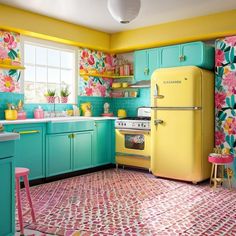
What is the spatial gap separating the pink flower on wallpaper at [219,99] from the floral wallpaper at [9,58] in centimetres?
316

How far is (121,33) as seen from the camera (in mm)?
6504

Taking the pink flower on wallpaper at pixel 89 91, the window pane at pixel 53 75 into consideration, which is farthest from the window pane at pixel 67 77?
the pink flower on wallpaper at pixel 89 91

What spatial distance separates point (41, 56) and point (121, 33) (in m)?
1.68

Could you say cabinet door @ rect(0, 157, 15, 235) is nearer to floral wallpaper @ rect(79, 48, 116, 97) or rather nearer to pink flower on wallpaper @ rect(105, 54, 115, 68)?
floral wallpaper @ rect(79, 48, 116, 97)

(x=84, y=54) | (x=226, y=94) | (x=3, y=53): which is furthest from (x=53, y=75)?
(x=226, y=94)

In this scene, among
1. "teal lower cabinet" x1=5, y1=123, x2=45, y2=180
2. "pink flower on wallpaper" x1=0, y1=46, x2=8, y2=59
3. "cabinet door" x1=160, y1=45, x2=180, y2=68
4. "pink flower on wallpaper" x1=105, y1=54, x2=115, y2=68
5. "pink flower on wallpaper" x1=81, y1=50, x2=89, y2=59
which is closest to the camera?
"teal lower cabinet" x1=5, y1=123, x2=45, y2=180

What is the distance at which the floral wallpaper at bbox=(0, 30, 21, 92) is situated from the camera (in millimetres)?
5039

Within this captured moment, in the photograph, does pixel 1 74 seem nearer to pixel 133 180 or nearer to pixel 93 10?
pixel 93 10

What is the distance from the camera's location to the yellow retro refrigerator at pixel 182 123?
491cm

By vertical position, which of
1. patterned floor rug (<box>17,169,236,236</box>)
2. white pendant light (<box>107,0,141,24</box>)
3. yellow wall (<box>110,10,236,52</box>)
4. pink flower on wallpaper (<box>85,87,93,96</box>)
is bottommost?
patterned floor rug (<box>17,169,236,236</box>)

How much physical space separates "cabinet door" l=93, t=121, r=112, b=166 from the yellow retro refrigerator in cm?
109

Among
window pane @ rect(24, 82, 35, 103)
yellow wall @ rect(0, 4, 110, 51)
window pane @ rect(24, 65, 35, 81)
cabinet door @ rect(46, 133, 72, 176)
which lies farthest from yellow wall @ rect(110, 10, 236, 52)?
cabinet door @ rect(46, 133, 72, 176)

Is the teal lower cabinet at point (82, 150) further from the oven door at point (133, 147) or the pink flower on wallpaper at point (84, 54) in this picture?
the pink flower on wallpaper at point (84, 54)

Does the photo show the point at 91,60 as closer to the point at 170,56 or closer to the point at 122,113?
the point at 122,113
